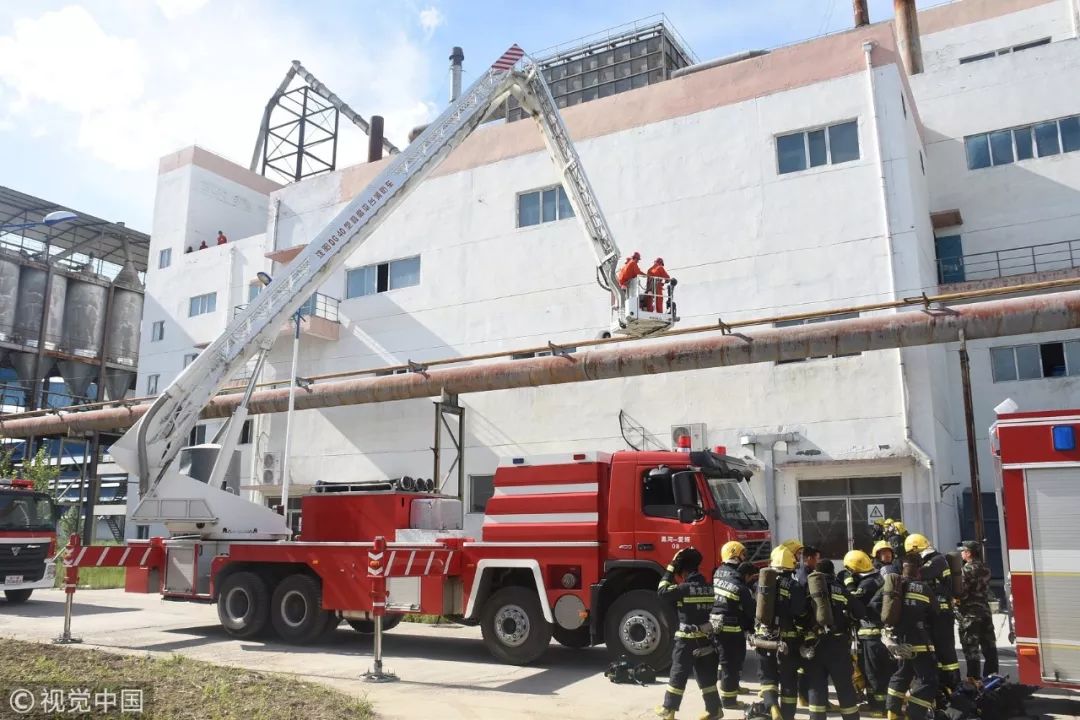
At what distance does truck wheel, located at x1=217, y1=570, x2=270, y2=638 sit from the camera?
1322cm

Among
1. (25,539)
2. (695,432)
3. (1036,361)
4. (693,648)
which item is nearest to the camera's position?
(693,648)

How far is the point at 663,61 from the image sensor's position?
43125mm

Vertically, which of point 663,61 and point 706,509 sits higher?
point 663,61

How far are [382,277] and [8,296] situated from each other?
26.4 meters

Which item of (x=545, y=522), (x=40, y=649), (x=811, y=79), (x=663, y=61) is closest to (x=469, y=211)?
(x=811, y=79)

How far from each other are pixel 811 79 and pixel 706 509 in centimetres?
1551

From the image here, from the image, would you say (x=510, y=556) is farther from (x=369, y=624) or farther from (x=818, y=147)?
(x=818, y=147)

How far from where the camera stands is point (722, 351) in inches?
731

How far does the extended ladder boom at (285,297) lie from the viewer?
13.7m

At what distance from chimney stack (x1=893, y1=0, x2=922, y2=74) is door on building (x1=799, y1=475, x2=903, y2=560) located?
641 inches

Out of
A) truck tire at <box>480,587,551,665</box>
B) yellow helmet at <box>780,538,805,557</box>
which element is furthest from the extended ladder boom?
yellow helmet at <box>780,538,805,557</box>

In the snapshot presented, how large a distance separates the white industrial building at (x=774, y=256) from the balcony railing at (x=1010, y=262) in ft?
0.21

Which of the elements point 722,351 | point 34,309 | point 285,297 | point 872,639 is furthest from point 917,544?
point 34,309

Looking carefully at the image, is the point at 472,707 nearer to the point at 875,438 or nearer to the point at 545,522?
the point at 545,522
